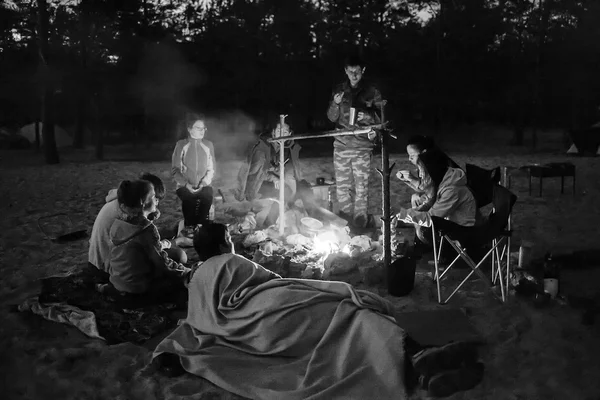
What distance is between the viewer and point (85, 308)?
467cm

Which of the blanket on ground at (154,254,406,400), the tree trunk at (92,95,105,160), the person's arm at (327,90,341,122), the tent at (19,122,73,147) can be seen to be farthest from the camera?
the tent at (19,122,73,147)

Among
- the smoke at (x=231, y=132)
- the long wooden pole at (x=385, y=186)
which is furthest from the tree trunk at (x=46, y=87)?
the long wooden pole at (x=385, y=186)

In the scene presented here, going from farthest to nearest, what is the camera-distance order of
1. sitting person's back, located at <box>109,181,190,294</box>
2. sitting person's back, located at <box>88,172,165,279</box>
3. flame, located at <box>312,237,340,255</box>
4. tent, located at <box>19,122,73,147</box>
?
tent, located at <box>19,122,73,147</box>
flame, located at <box>312,237,340,255</box>
sitting person's back, located at <box>88,172,165,279</box>
sitting person's back, located at <box>109,181,190,294</box>

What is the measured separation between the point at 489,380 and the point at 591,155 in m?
16.0

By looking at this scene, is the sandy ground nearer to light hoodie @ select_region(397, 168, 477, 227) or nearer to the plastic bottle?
the plastic bottle

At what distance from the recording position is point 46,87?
17.9 m

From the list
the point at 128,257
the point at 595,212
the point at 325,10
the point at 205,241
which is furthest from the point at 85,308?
the point at 325,10

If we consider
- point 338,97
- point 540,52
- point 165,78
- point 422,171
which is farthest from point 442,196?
point 540,52

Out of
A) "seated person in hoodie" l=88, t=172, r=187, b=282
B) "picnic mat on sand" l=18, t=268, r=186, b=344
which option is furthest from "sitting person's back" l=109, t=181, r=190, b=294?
"seated person in hoodie" l=88, t=172, r=187, b=282

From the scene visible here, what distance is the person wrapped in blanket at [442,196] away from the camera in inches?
206

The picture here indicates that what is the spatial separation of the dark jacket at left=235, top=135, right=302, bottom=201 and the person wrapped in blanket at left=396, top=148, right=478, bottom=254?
271 cm

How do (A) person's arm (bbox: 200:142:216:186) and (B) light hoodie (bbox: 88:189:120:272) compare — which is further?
(A) person's arm (bbox: 200:142:216:186)

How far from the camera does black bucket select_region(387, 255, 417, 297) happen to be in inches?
197

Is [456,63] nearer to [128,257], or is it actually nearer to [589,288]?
[589,288]
